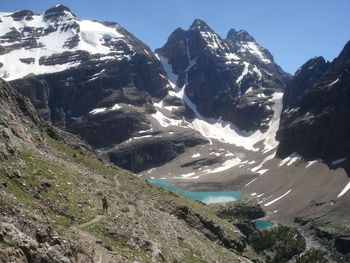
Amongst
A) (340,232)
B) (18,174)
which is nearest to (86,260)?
(18,174)

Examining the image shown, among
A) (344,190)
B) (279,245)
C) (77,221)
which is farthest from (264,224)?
(77,221)

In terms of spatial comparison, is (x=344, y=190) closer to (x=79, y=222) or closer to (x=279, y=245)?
(x=279, y=245)

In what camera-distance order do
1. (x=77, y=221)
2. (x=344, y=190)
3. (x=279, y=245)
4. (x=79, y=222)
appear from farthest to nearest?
(x=344, y=190) → (x=279, y=245) → (x=79, y=222) → (x=77, y=221)

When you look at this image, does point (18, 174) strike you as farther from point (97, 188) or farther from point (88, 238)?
point (97, 188)

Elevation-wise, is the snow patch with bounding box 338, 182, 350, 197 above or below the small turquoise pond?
above

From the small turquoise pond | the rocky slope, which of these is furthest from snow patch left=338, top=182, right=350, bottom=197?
the rocky slope

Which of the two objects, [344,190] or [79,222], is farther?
[344,190]

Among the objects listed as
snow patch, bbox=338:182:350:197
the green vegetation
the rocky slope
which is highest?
the rocky slope

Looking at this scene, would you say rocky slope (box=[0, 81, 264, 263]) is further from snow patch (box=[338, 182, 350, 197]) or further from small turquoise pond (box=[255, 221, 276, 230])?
snow patch (box=[338, 182, 350, 197])

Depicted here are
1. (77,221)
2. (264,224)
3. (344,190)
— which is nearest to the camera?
(77,221)

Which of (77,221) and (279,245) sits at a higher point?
(77,221)

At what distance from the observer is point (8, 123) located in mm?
41500

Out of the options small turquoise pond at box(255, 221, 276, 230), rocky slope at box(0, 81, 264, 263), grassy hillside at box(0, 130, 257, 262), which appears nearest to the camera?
rocky slope at box(0, 81, 264, 263)

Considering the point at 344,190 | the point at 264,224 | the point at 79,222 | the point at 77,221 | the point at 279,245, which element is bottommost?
the point at 279,245
